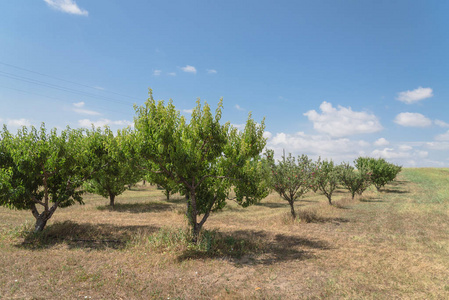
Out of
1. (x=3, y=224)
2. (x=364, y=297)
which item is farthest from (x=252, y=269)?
(x=3, y=224)

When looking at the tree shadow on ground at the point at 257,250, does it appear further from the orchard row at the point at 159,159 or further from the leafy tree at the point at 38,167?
the leafy tree at the point at 38,167

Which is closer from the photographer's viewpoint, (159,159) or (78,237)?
(159,159)

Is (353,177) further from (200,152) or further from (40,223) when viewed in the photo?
(40,223)

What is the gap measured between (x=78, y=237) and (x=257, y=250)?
11369 millimetres

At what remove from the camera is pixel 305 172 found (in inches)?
854

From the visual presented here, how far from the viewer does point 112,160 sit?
59.8 ft

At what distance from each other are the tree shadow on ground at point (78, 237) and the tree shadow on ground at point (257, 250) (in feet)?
14.5

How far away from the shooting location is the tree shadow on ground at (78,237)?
13.6m

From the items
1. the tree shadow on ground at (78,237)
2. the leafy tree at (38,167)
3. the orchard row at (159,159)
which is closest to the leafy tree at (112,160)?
the orchard row at (159,159)

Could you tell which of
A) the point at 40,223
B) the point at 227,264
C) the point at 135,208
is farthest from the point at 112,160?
the point at 135,208

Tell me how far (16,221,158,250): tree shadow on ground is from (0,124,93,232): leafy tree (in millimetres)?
Answer: 916

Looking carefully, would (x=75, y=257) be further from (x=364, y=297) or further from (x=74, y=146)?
(x=364, y=297)

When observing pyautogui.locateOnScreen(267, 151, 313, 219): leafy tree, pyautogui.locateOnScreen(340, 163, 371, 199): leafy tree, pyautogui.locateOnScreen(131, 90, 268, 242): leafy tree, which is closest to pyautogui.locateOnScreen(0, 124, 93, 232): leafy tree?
pyautogui.locateOnScreen(131, 90, 268, 242): leafy tree

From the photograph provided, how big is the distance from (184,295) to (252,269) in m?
3.65
